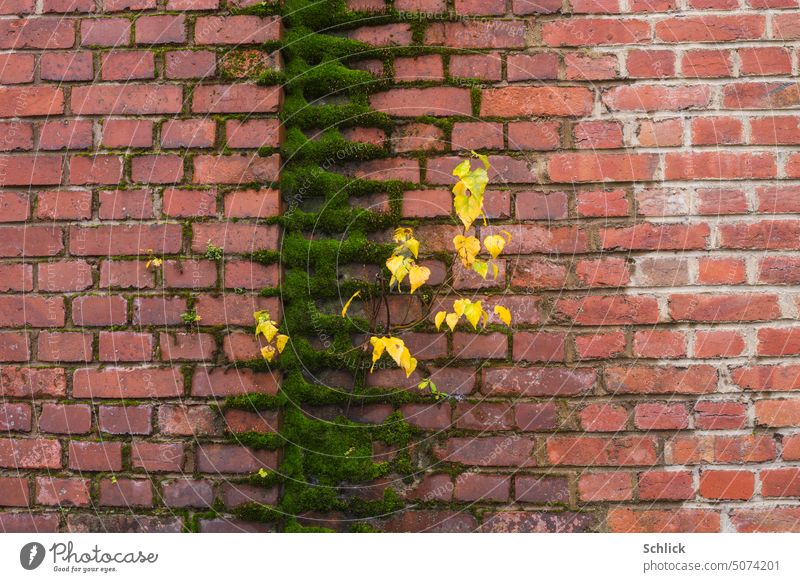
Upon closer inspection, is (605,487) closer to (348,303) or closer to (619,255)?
(619,255)

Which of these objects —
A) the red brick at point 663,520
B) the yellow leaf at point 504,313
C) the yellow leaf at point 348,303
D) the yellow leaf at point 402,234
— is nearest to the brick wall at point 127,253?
the yellow leaf at point 348,303

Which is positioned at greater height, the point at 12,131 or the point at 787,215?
the point at 12,131

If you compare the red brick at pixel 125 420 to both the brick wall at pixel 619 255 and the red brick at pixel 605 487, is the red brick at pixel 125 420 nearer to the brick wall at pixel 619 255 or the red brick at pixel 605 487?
the brick wall at pixel 619 255

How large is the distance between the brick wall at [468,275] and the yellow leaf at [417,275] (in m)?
0.14

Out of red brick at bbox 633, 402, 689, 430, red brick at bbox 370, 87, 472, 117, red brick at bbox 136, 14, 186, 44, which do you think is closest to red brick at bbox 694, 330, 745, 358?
red brick at bbox 633, 402, 689, 430

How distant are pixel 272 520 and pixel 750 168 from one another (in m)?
1.41

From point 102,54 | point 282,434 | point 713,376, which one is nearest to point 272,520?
point 282,434

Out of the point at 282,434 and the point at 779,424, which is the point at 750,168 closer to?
the point at 779,424

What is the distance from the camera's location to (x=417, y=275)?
1.44 m

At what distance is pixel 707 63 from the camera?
61.3 inches

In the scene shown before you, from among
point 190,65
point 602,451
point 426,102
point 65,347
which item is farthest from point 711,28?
point 65,347
